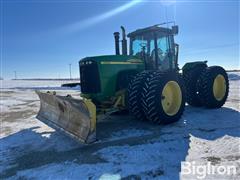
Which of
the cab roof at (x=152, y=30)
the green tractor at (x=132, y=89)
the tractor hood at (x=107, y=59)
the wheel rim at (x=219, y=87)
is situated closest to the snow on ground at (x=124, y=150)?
the green tractor at (x=132, y=89)

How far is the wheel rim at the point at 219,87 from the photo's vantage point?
9.58 meters

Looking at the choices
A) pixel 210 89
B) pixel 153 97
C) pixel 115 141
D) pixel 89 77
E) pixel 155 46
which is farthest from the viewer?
pixel 210 89

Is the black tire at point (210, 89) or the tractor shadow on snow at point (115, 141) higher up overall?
the black tire at point (210, 89)

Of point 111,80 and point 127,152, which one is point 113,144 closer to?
point 127,152

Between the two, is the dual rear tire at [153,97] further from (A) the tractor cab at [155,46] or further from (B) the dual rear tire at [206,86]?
(B) the dual rear tire at [206,86]

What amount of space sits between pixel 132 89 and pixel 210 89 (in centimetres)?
372

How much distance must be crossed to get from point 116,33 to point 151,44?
3.77 feet

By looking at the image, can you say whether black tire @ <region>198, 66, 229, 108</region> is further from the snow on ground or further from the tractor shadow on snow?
the snow on ground

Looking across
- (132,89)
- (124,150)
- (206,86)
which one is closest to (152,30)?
(132,89)

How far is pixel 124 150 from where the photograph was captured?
4902 millimetres

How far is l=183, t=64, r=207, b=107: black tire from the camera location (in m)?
9.49

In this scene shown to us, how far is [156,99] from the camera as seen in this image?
6.31 metres

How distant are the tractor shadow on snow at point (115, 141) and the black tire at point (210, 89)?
132cm

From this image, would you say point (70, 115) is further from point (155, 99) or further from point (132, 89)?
point (155, 99)
